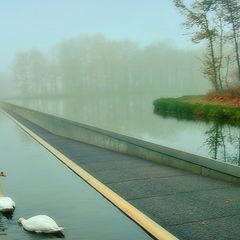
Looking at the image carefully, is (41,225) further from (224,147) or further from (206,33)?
(206,33)

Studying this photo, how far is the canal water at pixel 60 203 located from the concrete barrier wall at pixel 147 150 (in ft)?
7.31

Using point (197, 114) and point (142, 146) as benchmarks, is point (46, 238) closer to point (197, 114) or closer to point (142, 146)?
point (142, 146)

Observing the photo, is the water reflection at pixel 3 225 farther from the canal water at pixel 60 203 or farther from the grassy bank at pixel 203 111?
the grassy bank at pixel 203 111

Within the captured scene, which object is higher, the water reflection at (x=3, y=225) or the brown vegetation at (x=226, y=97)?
the brown vegetation at (x=226, y=97)

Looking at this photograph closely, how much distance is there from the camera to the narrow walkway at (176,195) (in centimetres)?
640

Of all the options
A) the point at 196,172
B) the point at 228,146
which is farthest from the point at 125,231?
the point at 228,146

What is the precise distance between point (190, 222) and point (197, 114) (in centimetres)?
2852

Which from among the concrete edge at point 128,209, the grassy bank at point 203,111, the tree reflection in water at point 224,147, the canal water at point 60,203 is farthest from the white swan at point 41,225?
the grassy bank at point 203,111

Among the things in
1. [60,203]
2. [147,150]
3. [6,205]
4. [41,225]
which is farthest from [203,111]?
[41,225]

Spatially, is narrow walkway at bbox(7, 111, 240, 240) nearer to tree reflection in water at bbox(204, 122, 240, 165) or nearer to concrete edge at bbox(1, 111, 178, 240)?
concrete edge at bbox(1, 111, 178, 240)

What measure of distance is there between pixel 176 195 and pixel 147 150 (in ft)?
14.6

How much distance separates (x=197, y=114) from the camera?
114 ft

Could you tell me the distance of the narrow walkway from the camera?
640cm

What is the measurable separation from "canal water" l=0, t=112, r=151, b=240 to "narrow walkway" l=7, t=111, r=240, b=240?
0.52 m
